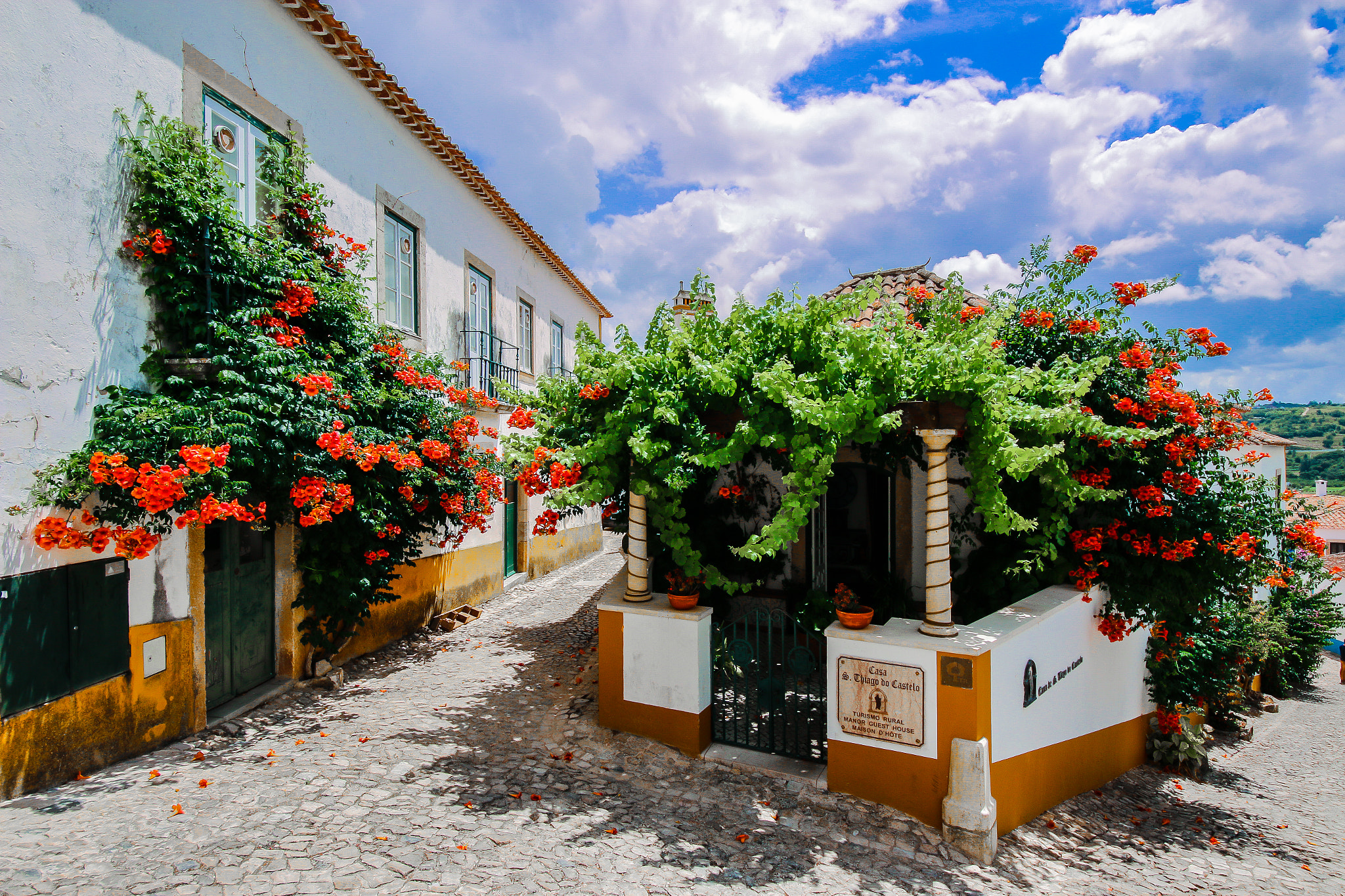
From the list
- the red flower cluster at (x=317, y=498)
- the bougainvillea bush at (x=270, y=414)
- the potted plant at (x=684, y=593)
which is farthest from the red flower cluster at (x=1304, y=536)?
the red flower cluster at (x=317, y=498)

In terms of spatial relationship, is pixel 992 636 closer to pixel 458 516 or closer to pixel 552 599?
pixel 458 516

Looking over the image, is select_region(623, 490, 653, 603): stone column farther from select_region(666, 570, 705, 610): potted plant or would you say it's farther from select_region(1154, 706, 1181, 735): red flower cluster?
select_region(1154, 706, 1181, 735): red flower cluster

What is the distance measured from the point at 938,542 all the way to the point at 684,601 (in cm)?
206

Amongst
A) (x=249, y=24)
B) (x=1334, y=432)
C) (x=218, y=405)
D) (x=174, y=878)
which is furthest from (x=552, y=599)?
(x=1334, y=432)

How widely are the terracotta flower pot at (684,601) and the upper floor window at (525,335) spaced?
8.37 metres

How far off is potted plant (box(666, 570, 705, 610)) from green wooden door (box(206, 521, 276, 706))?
409 centimetres

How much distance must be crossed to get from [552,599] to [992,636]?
776 centimetres

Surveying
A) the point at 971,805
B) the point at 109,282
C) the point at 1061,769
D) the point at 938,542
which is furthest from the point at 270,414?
the point at 1061,769

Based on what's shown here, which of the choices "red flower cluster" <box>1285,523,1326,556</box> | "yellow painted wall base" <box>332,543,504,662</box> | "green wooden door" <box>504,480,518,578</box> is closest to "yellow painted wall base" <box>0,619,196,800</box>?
"yellow painted wall base" <box>332,543,504,662</box>

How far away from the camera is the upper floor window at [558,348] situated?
1471 cm

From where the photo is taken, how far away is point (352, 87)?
750 centimetres

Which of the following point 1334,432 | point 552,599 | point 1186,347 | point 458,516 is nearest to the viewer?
point 1186,347

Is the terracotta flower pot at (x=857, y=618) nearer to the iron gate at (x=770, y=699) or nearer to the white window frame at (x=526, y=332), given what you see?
the iron gate at (x=770, y=699)

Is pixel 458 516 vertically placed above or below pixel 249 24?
below
